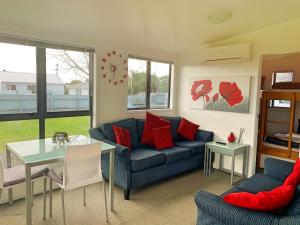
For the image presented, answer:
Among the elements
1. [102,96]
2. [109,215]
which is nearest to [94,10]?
[102,96]

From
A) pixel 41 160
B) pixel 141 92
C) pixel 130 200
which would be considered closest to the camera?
pixel 41 160

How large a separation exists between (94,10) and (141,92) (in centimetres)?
196

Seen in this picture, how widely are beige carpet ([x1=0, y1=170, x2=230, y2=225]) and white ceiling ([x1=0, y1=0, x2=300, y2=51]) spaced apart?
2.16 meters

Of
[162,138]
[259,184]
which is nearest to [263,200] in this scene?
[259,184]

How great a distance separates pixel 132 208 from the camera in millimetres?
2756

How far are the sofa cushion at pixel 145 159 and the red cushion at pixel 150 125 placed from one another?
27 centimetres

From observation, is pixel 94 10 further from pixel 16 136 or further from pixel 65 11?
pixel 16 136

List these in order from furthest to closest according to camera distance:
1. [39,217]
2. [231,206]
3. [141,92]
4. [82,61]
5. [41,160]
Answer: [141,92]
[82,61]
[39,217]
[41,160]
[231,206]

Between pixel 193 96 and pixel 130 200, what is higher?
pixel 193 96

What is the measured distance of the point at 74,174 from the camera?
2.24 m

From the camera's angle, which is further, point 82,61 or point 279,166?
point 82,61

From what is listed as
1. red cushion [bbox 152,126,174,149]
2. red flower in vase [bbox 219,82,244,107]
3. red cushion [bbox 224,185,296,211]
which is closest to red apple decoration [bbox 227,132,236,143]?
red flower in vase [bbox 219,82,244,107]

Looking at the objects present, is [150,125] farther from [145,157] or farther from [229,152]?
[229,152]

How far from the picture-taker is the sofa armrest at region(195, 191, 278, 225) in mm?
1484
